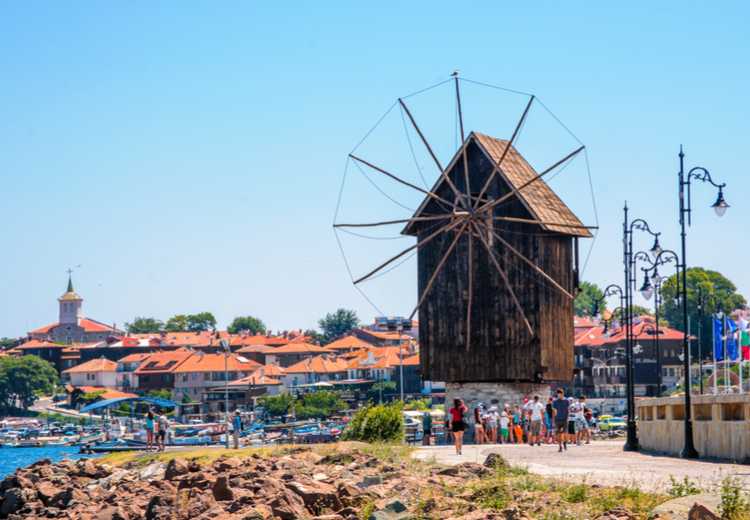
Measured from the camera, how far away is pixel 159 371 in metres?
181

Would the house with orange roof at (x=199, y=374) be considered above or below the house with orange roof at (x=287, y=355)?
below

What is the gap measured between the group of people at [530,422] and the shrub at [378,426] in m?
1.72

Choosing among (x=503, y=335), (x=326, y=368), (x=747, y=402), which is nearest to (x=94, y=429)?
(x=326, y=368)

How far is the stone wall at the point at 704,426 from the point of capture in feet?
96.0

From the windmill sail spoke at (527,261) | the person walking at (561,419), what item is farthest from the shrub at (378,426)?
the windmill sail spoke at (527,261)

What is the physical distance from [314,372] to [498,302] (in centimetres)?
12377

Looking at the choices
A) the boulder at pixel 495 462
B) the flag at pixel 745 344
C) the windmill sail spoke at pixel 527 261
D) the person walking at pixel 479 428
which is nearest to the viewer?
the boulder at pixel 495 462

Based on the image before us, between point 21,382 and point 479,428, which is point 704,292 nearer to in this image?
point 21,382

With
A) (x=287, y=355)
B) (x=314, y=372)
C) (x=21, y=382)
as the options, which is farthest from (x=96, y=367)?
(x=314, y=372)

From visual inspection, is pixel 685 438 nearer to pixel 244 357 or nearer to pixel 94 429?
pixel 94 429

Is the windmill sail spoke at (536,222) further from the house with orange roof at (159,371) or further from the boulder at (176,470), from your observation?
the house with orange roof at (159,371)

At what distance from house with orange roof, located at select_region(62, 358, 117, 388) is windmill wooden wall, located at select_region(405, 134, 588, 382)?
148m

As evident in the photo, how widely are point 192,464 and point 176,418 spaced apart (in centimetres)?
12751

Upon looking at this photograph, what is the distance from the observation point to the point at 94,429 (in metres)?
146
